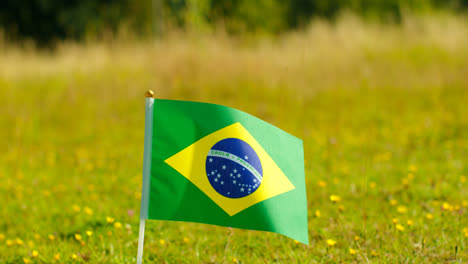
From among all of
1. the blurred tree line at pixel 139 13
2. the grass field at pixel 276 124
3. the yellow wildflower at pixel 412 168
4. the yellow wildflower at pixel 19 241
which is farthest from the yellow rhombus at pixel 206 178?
the blurred tree line at pixel 139 13

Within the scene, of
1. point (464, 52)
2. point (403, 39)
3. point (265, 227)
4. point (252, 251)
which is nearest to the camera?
point (265, 227)

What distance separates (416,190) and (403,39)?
6385 mm

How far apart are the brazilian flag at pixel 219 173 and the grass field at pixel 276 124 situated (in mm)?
629

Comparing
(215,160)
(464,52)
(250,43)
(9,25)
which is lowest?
(215,160)

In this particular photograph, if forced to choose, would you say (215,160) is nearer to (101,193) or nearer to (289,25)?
(101,193)

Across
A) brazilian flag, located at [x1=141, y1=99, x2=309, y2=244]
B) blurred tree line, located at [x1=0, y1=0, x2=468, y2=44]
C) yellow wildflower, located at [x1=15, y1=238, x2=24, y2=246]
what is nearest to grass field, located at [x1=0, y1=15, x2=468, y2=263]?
yellow wildflower, located at [x1=15, y1=238, x2=24, y2=246]

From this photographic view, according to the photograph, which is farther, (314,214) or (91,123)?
(91,123)

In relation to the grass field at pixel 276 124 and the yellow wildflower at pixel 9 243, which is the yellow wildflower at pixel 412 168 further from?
the yellow wildflower at pixel 9 243

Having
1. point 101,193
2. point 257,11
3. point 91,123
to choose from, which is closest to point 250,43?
point 91,123

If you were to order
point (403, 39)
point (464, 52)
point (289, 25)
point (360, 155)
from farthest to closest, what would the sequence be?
point (289, 25)
point (403, 39)
point (464, 52)
point (360, 155)

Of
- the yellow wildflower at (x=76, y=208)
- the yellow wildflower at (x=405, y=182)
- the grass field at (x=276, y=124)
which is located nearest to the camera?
the grass field at (x=276, y=124)

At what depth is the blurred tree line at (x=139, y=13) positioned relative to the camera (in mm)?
17250

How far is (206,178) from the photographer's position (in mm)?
2025

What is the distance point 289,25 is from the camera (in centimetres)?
2208
